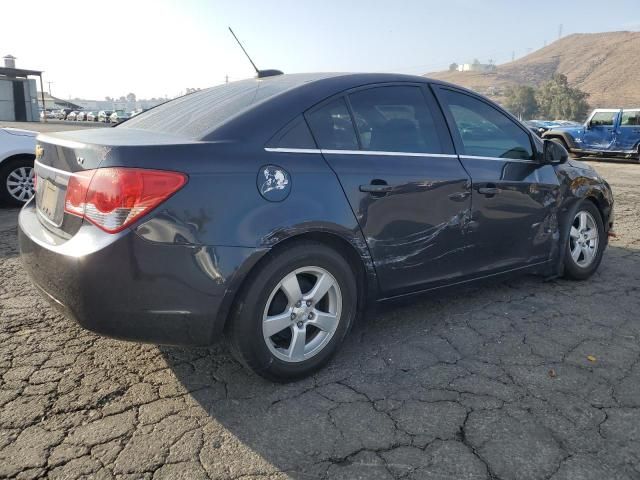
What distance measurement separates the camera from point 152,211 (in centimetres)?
220

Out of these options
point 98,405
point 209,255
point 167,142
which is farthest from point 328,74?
point 98,405

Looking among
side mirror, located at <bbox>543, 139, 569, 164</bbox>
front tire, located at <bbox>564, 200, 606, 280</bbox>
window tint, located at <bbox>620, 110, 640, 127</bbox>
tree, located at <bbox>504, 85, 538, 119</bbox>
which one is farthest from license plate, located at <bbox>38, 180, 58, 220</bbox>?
tree, located at <bbox>504, 85, 538, 119</bbox>

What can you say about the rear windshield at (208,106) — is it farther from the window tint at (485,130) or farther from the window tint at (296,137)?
the window tint at (485,130)

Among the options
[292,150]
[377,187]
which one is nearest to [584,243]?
[377,187]

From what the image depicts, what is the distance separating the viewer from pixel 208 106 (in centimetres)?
295

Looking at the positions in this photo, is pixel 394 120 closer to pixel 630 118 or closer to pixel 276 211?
pixel 276 211

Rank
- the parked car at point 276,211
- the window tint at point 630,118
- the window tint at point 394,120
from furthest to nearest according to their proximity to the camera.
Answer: the window tint at point 630,118
the window tint at point 394,120
the parked car at point 276,211

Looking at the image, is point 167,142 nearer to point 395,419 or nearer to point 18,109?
point 395,419

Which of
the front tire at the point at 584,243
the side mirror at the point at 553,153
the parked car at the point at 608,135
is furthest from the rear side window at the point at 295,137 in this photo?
the parked car at the point at 608,135

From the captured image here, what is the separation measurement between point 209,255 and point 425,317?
1.85 m

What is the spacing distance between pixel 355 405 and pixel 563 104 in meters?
72.2

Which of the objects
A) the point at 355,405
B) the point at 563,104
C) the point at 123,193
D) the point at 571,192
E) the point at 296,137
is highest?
the point at 563,104

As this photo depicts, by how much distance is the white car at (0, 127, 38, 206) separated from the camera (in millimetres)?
6582

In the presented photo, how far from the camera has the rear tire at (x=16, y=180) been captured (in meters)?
6.62
